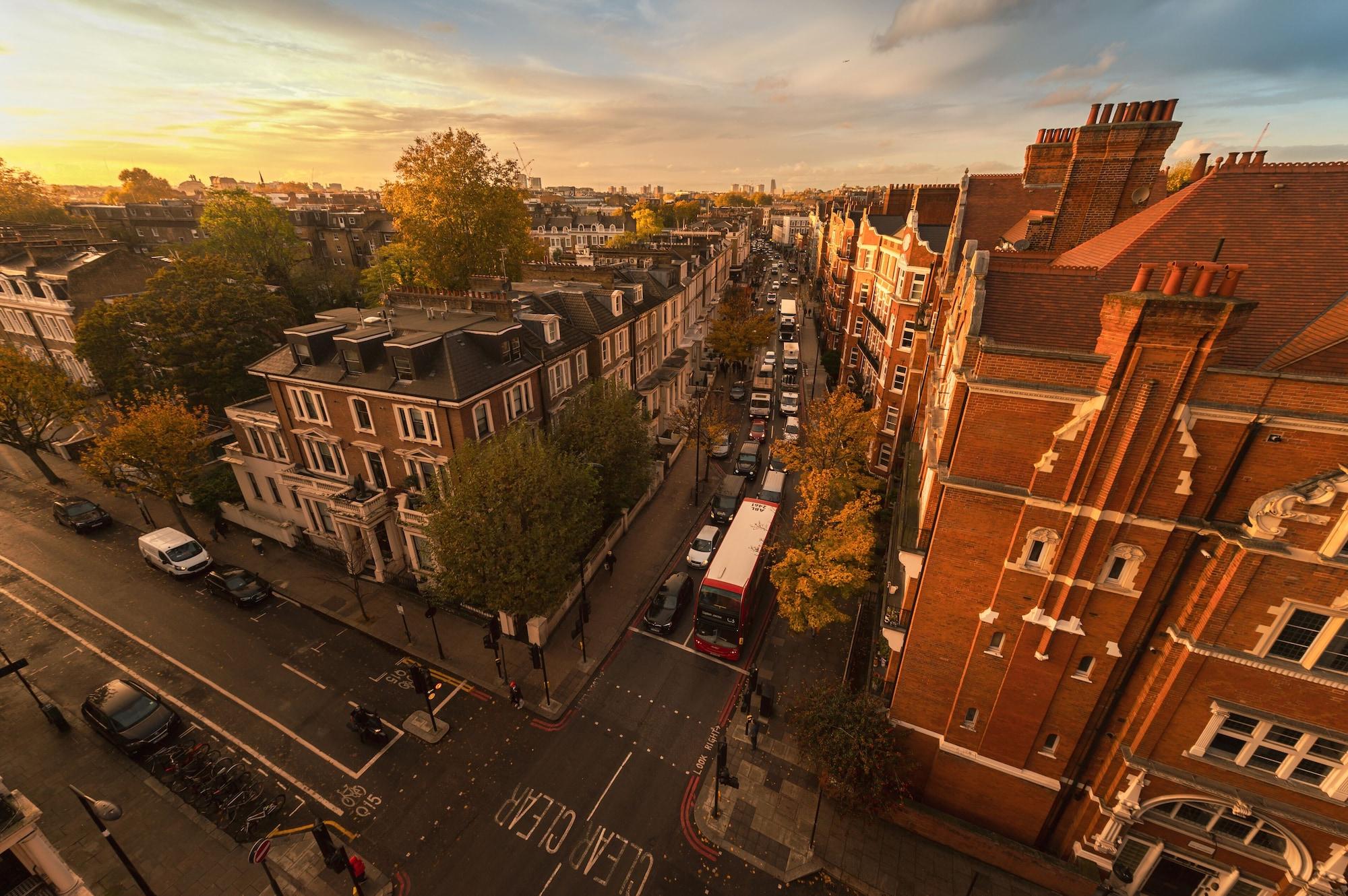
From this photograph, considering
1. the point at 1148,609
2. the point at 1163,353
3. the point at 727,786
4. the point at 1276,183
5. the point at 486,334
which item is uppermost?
the point at 1276,183

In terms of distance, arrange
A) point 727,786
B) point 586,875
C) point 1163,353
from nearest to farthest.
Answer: point 1163,353
point 586,875
point 727,786

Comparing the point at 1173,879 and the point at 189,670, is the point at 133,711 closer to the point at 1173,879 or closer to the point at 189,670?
the point at 189,670

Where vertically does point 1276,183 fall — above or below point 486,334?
above

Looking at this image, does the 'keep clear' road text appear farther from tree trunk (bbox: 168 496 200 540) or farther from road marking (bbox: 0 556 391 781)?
tree trunk (bbox: 168 496 200 540)

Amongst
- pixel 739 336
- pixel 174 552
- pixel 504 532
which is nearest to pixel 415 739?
pixel 504 532

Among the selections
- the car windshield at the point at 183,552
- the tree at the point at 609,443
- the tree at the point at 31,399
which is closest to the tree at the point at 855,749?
the tree at the point at 609,443

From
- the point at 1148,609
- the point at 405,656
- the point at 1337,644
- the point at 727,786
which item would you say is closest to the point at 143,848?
the point at 405,656

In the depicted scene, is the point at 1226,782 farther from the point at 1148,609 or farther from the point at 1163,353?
the point at 1163,353
